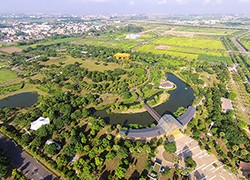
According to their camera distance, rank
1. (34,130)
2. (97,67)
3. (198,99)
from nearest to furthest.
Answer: (34,130)
(198,99)
(97,67)

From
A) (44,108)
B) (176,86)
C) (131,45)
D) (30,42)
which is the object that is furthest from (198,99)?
(30,42)

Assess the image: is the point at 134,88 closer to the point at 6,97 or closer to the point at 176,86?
the point at 176,86

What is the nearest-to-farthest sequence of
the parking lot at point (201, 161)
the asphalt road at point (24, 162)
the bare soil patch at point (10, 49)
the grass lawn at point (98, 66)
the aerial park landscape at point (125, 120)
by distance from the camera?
the asphalt road at point (24, 162) → the parking lot at point (201, 161) → the aerial park landscape at point (125, 120) → the grass lawn at point (98, 66) → the bare soil patch at point (10, 49)

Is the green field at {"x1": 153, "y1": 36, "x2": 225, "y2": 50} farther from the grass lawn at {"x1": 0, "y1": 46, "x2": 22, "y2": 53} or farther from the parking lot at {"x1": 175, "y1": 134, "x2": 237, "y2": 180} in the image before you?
the grass lawn at {"x1": 0, "y1": 46, "x2": 22, "y2": 53}

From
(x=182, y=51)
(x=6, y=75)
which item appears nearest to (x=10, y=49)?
(x=6, y=75)

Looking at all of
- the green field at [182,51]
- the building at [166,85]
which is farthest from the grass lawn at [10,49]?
the building at [166,85]

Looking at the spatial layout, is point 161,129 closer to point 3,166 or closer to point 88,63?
point 3,166

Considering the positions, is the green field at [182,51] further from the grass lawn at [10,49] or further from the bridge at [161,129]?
the grass lawn at [10,49]
